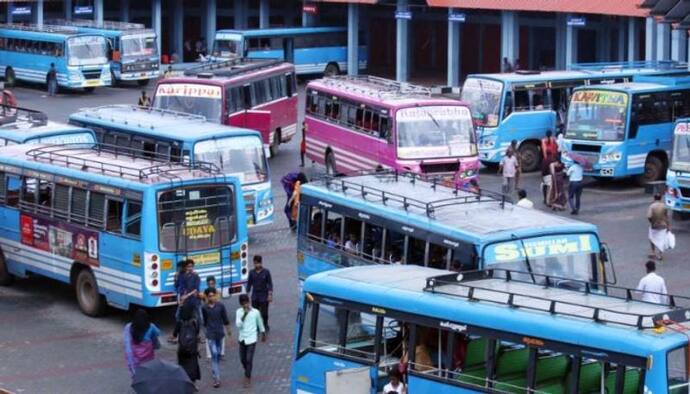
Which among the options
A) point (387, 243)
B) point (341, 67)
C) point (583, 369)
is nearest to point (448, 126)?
point (387, 243)

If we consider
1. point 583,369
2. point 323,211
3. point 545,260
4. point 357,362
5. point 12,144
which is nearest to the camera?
point 583,369

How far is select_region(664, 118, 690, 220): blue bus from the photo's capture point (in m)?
30.1

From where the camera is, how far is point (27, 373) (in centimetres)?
2050

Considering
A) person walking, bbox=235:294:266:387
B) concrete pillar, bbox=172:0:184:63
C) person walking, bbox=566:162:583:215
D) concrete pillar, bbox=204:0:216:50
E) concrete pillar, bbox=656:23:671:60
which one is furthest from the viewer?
concrete pillar, bbox=172:0:184:63

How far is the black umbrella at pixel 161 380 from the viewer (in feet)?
50.5

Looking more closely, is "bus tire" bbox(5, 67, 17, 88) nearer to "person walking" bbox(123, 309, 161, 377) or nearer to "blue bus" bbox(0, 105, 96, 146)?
"blue bus" bbox(0, 105, 96, 146)

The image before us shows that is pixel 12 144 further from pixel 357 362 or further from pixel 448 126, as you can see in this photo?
pixel 357 362

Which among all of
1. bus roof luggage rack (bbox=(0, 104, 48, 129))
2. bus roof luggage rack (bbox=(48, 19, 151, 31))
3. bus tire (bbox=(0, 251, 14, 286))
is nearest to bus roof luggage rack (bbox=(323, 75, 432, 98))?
bus roof luggage rack (bbox=(0, 104, 48, 129))

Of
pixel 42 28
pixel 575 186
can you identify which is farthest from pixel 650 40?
pixel 42 28

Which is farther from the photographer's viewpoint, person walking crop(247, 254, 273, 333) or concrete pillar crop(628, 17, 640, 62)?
concrete pillar crop(628, 17, 640, 62)

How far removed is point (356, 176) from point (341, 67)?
39.2 metres

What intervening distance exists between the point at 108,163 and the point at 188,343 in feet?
17.7

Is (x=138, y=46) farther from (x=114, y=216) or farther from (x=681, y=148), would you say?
(x=114, y=216)

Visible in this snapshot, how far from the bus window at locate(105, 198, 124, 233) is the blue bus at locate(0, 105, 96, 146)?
667 centimetres
